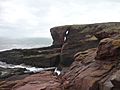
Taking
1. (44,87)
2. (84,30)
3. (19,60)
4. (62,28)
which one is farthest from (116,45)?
(62,28)

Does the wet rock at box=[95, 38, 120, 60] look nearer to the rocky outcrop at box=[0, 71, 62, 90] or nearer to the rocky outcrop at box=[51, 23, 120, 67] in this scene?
the rocky outcrop at box=[0, 71, 62, 90]

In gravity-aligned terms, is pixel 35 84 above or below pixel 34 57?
above

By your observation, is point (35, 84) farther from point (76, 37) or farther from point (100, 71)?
point (76, 37)

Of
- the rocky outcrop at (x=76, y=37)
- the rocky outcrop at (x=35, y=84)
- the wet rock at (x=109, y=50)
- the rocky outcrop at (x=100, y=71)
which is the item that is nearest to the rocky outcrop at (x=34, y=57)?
the rocky outcrop at (x=76, y=37)

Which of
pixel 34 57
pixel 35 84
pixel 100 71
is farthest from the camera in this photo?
pixel 34 57

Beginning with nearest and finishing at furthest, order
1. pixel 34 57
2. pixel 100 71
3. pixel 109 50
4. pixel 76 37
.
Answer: pixel 100 71
pixel 109 50
pixel 34 57
pixel 76 37

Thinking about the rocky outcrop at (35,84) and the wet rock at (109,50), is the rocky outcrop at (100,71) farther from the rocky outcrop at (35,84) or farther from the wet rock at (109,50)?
the rocky outcrop at (35,84)

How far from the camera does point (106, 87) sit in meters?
22.7

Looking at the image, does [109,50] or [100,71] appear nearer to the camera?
[100,71]

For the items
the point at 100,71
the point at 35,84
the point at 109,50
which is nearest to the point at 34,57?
the point at 35,84

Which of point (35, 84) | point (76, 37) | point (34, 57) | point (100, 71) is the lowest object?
point (34, 57)

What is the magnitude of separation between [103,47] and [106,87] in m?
5.49

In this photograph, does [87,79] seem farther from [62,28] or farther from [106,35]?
[62,28]

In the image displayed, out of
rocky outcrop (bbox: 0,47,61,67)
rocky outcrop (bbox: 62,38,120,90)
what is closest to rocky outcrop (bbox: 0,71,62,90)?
rocky outcrop (bbox: 62,38,120,90)
